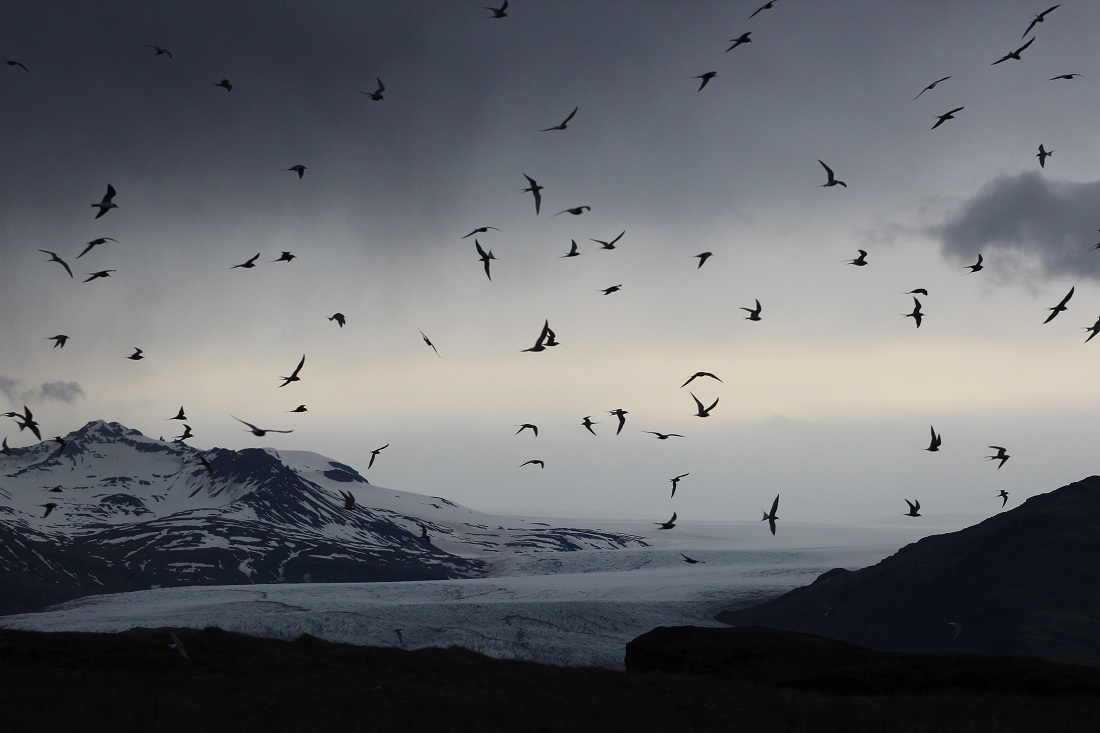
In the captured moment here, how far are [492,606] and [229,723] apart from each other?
11283cm

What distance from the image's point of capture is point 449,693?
1596 inches

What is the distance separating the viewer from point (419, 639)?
4417 inches

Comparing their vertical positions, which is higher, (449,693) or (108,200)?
(108,200)

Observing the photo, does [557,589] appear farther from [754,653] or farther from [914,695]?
[914,695]

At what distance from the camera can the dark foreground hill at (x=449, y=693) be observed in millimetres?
32312

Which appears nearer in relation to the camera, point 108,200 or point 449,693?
point 108,200

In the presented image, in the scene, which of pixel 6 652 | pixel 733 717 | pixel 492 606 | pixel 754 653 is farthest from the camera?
pixel 492 606

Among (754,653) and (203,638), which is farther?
(754,653)

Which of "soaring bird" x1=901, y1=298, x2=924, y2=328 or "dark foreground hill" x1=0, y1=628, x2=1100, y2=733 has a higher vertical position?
"soaring bird" x1=901, y1=298, x2=924, y2=328

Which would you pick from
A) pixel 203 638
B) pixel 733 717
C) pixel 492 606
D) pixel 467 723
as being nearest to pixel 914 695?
pixel 733 717

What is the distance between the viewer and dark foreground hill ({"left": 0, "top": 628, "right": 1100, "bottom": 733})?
3231 centimetres

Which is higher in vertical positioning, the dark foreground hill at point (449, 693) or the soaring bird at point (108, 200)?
the soaring bird at point (108, 200)

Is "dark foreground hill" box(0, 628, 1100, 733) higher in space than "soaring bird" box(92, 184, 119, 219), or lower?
lower

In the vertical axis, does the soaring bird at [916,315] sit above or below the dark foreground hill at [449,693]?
above
